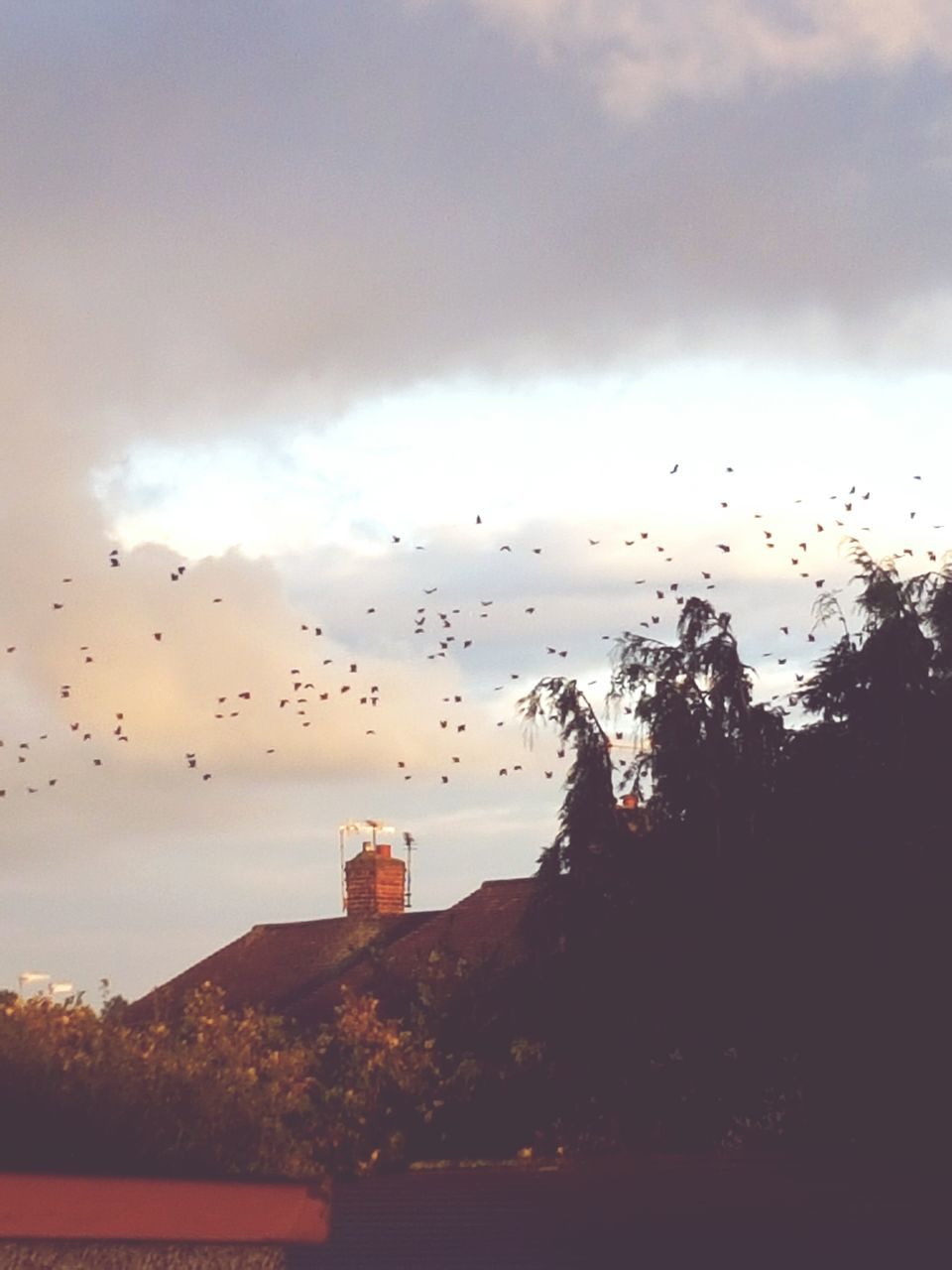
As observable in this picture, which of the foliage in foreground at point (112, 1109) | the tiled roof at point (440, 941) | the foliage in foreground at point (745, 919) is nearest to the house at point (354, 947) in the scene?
the tiled roof at point (440, 941)

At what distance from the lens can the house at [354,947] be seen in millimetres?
34031

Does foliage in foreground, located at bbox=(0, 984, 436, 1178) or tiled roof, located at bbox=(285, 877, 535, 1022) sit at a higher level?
tiled roof, located at bbox=(285, 877, 535, 1022)

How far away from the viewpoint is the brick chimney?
4131 cm

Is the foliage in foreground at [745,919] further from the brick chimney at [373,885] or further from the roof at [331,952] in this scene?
the brick chimney at [373,885]

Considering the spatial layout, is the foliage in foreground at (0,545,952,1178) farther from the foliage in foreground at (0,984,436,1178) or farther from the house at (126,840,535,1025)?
the foliage in foreground at (0,984,436,1178)

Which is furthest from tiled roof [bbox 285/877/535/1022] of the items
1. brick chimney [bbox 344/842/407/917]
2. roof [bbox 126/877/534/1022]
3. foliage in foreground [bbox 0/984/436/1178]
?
foliage in foreground [bbox 0/984/436/1178]

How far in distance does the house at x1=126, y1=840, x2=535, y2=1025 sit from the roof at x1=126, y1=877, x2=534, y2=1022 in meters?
0.02

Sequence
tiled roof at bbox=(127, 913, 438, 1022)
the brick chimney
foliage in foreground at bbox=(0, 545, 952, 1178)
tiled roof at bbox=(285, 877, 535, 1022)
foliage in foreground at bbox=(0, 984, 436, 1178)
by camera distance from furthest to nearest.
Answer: the brick chimney
tiled roof at bbox=(127, 913, 438, 1022)
tiled roof at bbox=(285, 877, 535, 1022)
foliage in foreground at bbox=(0, 545, 952, 1178)
foliage in foreground at bbox=(0, 984, 436, 1178)

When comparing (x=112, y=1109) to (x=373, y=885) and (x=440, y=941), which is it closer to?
(x=440, y=941)

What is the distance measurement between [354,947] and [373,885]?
3.92 m

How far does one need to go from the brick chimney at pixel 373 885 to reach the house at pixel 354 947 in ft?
0.07

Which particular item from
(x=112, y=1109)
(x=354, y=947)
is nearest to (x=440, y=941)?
(x=354, y=947)

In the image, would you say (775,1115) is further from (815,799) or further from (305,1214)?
(305,1214)

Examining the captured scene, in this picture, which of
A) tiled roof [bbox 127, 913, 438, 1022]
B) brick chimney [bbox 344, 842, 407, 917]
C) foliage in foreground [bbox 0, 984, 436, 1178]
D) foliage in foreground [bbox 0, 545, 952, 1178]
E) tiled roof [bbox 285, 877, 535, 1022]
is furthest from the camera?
brick chimney [bbox 344, 842, 407, 917]
